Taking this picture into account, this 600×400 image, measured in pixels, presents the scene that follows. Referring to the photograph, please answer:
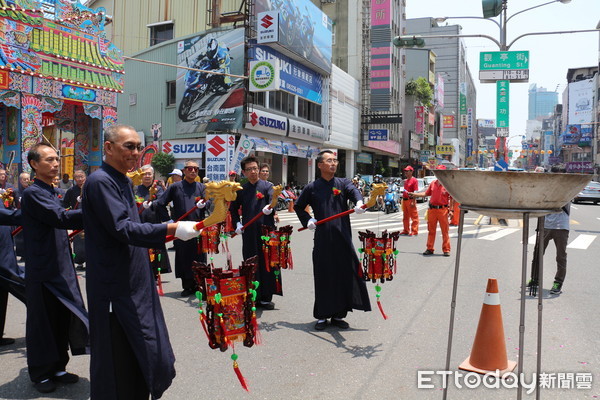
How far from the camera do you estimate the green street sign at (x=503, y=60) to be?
15125 mm

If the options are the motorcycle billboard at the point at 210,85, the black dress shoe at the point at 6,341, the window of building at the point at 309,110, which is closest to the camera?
the black dress shoe at the point at 6,341

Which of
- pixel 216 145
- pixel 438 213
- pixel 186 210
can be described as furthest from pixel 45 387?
pixel 216 145

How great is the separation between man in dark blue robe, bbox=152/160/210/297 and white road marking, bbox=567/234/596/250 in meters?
8.88

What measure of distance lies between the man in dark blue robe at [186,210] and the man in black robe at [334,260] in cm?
217

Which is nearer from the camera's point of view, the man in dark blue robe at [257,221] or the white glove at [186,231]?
the white glove at [186,231]

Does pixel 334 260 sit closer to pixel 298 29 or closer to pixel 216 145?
pixel 216 145

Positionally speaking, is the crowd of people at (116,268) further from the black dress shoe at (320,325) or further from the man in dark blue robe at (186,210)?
the man in dark blue robe at (186,210)

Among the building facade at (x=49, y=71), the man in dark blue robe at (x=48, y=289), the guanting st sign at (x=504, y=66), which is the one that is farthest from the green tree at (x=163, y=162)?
the man in dark blue robe at (x=48, y=289)

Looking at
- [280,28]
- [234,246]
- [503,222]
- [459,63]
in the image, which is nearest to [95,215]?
[234,246]

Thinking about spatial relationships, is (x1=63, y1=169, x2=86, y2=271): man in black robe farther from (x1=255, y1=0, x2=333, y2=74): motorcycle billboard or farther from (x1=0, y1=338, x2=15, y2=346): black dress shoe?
(x1=255, y1=0, x2=333, y2=74): motorcycle billboard

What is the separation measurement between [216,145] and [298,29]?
28.8ft

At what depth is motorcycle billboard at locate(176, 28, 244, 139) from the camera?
23.4 m

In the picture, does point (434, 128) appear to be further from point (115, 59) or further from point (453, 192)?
point (453, 192)

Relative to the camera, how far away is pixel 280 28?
2473 centimetres
